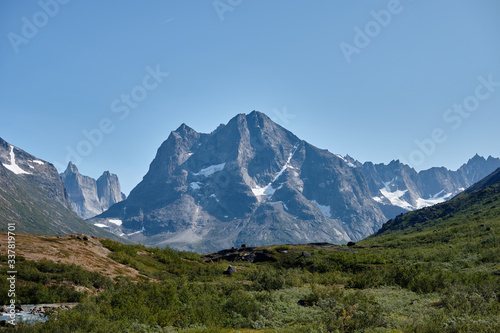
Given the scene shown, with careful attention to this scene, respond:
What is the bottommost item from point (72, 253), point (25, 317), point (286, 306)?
point (286, 306)

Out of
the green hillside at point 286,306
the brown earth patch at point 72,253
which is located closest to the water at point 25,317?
the green hillside at point 286,306

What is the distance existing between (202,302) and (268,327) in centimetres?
542

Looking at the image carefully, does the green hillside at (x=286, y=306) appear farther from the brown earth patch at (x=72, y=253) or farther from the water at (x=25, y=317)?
the brown earth patch at (x=72, y=253)

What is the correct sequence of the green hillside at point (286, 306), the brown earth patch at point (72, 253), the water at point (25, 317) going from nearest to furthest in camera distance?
the green hillside at point (286, 306), the water at point (25, 317), the brown earth patch at point (72, 253)

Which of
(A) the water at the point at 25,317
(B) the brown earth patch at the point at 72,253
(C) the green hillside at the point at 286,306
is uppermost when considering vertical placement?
(B) the brown earth patch at the point at 72,253

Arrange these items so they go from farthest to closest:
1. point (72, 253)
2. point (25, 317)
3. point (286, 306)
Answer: point (72, 253), point (286, 306), point (25, 317)

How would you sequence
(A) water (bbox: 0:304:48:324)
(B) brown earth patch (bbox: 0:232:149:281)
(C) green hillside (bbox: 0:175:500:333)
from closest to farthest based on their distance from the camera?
(C) green hillside (bbox: 0:175:500:333)
(A) water (bbox: 0:304:48:324)
(B) brown earth patch (bbox: 0:232:149:281)

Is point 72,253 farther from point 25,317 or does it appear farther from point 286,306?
point 286,306

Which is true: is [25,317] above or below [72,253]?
below

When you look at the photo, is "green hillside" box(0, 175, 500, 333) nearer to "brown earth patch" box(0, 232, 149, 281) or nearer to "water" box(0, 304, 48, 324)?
"water" box(0, 304, 48, 324)

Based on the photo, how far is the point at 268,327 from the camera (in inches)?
805

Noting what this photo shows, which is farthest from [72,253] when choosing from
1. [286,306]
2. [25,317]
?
[286,306]

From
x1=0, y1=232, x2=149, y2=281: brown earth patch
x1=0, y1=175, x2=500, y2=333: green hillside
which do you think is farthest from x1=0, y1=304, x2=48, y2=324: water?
x1=0, y1=232, x2=149, y2=281: brown earth patch

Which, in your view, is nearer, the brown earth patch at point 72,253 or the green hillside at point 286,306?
the green hillside at point 286,306
